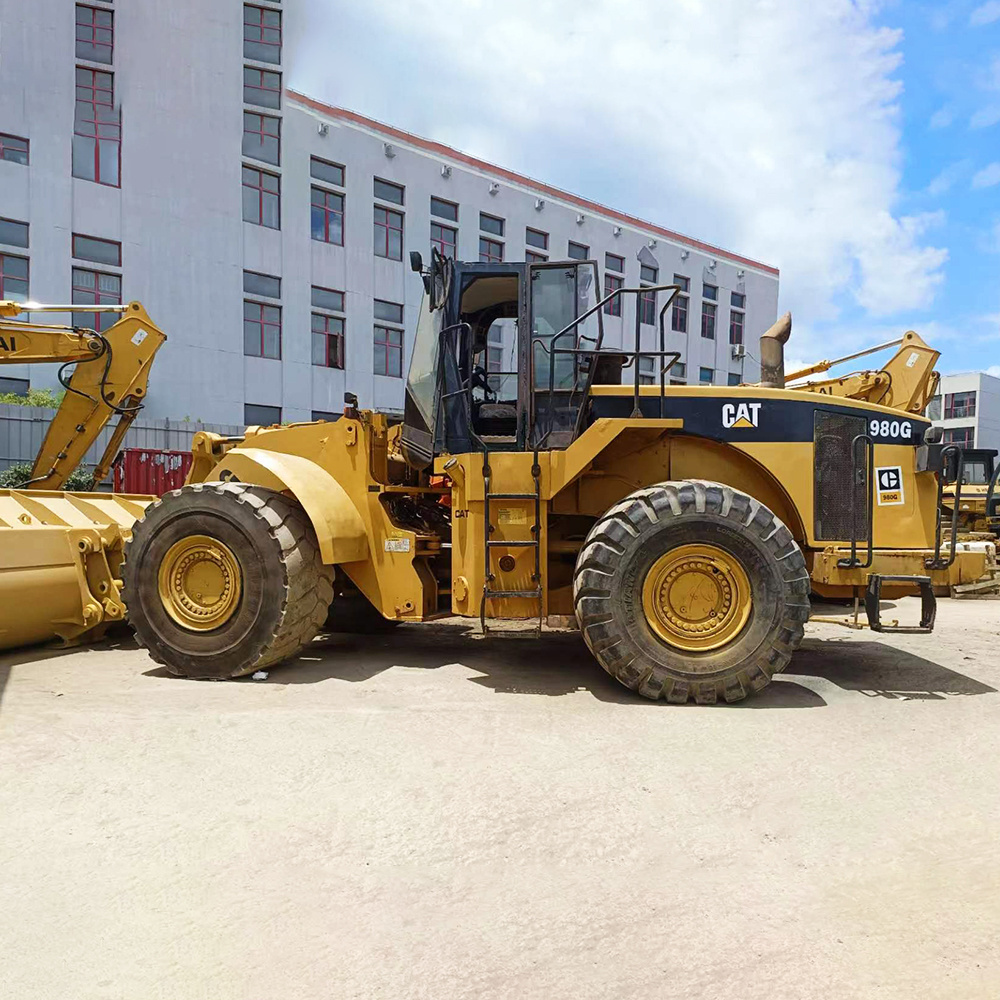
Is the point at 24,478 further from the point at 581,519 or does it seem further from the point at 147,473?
the point at 581,519

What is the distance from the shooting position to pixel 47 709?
15.3ft

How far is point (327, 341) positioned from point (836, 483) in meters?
24.2

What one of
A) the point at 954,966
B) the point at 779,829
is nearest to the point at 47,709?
the point at 779,829

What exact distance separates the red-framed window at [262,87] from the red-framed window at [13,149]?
22.3 ft

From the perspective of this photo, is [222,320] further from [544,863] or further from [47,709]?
[544,863]

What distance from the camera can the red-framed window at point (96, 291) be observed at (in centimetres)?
2241

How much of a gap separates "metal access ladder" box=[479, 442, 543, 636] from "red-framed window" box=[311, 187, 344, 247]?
79.6 ft

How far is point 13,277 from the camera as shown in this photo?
71.5 feet

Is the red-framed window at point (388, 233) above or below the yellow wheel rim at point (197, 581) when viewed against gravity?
above

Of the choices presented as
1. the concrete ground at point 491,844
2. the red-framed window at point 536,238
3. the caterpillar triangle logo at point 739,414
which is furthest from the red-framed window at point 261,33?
the concrete ground at point 491,844

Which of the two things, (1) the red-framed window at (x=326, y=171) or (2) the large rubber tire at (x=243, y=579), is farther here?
(1) the red-framed window at (x=326, y=171)

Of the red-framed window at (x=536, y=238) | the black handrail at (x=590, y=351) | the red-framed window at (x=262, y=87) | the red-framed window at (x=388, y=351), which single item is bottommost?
the black handrail at (x=590, y=351)

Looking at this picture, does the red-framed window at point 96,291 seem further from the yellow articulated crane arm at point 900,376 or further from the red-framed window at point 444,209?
the yellow articulated crane arm at point 900,376

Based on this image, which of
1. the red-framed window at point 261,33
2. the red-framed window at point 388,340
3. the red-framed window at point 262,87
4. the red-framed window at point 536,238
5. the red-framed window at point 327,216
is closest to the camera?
the red-framed window at point 261,33
